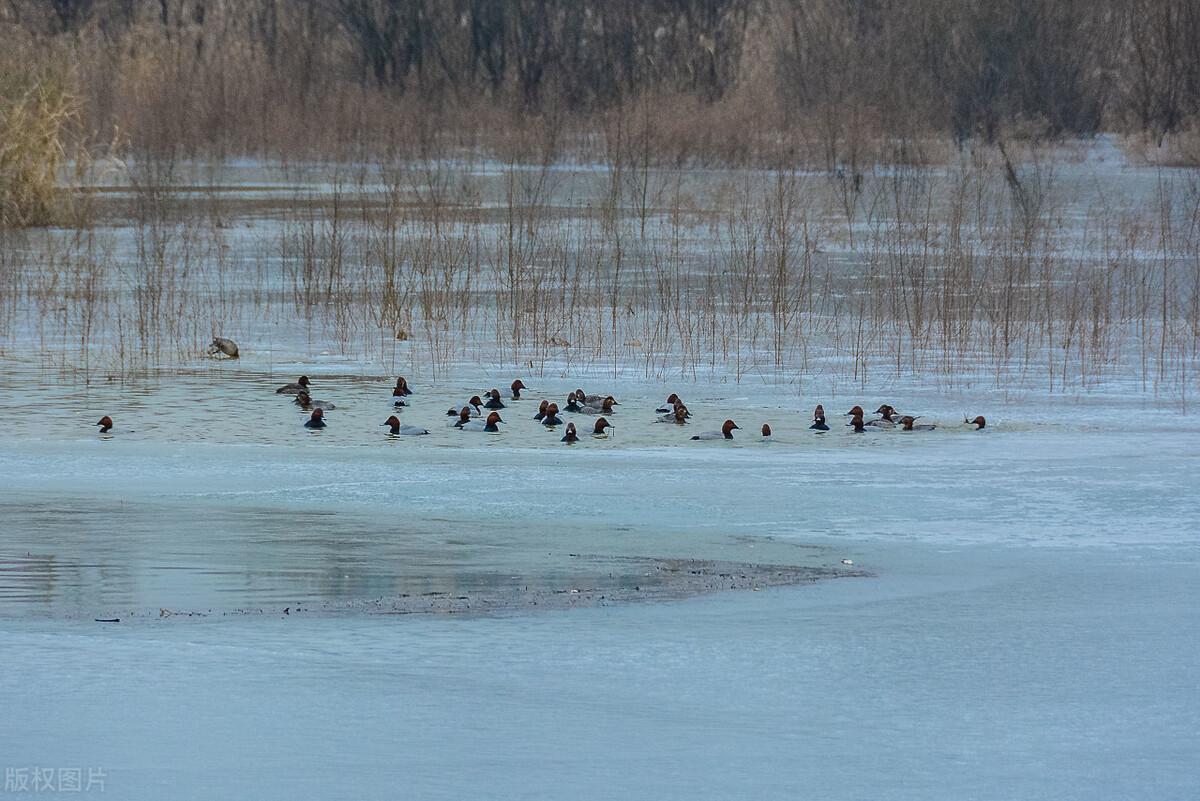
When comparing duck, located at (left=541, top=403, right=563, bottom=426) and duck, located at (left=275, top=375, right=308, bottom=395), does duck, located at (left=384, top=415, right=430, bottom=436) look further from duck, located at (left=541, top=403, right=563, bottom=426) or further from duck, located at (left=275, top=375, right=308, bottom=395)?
duck, located at (left=275, top=375, right=308, bottom=395)

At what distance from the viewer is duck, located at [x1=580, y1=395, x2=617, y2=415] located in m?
8.45

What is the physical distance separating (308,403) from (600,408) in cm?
134

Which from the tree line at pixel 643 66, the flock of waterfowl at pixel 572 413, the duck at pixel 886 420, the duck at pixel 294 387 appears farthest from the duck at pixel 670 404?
the tree line at pixel 643 66

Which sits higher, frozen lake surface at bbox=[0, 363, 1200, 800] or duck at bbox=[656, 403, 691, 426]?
duck at bbox=[656, 403, 691, 426]

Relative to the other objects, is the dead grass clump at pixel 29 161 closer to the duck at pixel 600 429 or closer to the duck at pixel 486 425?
the duck at pixel 486 425

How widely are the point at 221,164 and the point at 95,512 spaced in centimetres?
1814

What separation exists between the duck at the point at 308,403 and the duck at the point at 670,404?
152 cm

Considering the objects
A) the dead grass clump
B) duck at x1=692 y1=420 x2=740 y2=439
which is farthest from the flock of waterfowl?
the dead grass clump

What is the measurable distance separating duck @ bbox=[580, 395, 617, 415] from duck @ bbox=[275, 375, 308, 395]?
4.52ft

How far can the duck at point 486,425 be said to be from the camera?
312 inches

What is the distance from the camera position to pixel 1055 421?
835 centimetres

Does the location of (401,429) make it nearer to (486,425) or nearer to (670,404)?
(486,425)

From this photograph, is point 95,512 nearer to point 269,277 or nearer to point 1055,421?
point 1055,421

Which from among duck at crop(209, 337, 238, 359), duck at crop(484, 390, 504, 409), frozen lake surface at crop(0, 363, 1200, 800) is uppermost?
duck at crop(209, 337, 238, 359)
